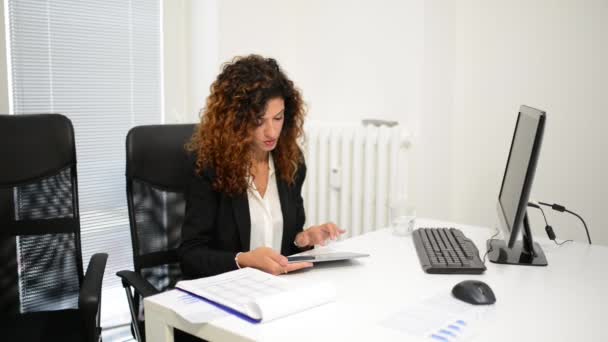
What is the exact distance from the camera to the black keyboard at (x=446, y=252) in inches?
55.7

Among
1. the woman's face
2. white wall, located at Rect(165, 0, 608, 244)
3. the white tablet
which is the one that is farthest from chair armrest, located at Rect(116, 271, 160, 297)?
white wall, located at Rect(165, 0, 608, 244)

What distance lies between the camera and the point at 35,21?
7.41 feet

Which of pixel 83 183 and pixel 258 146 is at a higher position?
pixel 258 146

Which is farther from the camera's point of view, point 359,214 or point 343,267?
point 359,214

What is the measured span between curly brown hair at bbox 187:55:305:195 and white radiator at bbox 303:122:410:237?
2.85 ft

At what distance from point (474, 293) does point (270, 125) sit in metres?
0.79

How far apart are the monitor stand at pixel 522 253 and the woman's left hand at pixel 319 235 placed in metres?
0.43

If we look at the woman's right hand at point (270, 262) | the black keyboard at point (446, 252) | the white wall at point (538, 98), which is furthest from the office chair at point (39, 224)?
the white wall at point (538, 98)

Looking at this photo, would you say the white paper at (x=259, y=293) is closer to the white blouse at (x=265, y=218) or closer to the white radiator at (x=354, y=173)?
the white blouse at (x=265, y=218)

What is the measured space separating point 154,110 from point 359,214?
1.11 m

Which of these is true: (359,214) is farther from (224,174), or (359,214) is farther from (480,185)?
(224,174)

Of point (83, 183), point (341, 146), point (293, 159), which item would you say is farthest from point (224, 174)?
point (341, 146)

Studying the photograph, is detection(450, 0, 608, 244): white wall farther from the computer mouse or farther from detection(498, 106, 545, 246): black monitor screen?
the computer mouse

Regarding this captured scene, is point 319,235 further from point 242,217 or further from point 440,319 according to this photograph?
point 440,319
